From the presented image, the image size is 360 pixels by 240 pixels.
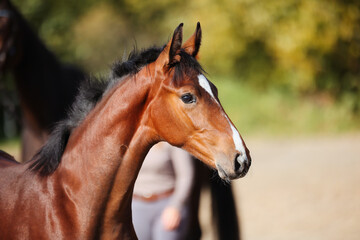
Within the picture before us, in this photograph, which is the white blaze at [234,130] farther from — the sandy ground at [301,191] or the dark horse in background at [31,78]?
the dark horse in background at [31,78]

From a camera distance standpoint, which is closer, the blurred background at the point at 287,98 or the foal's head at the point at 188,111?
the foal's head at the point at 188,111

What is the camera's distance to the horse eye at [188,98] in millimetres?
2242

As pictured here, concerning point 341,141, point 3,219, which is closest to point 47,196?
point 3,219

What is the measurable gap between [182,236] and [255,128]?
37.0 feet

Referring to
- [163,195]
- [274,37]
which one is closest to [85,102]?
[163,195]

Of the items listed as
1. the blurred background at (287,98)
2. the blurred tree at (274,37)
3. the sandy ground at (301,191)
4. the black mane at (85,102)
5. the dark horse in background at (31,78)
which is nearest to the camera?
the black mane at (85,102)

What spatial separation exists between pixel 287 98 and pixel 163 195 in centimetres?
1271

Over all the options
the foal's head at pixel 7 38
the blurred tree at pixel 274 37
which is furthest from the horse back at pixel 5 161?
the blurred tree at pixel 274 37

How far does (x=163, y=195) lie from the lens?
11.0 ft

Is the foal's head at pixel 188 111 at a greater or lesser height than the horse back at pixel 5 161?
greater

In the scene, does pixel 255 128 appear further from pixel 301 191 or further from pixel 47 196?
pixel 47 196

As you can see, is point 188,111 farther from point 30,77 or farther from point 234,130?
point 30,77

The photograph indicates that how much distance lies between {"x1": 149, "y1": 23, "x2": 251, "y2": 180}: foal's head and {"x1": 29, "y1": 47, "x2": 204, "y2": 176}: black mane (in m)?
0.09

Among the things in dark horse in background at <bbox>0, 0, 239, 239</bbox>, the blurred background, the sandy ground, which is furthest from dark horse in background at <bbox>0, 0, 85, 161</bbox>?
the blurred background
